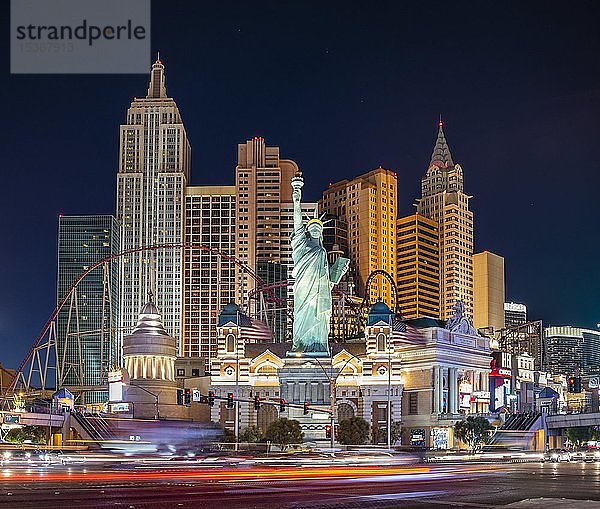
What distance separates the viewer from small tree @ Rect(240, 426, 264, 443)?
124969 millimetres

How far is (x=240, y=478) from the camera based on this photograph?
4547 cm

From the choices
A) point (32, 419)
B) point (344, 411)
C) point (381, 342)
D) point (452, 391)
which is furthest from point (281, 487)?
point (452, 391)

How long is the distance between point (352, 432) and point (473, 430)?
52.1 feet

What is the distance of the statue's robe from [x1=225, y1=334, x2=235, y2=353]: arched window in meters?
11.4

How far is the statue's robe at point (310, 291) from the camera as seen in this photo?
132500 millimetres

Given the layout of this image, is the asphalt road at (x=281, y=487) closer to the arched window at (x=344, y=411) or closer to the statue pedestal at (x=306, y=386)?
the statue pedestal at (x=306, y=386)

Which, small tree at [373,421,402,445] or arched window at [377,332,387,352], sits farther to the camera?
arched window at [377,332,387,352]

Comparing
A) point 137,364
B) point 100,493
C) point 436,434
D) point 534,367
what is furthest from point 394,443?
point 100,493

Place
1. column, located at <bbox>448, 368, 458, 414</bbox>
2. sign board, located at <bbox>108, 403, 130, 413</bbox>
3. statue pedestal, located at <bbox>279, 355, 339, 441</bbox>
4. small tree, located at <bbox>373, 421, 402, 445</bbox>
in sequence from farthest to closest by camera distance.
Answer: column, located at <bbox>448, 368, 458, 414</bbox>, statue pedestal, located at <bbox>279, 355, 339, 441</bbox>, small tree, located at <bbox>373, 421, 402, 445</bbox>, sign board, located at <bbox>108, 403, 130, 413</bbox>

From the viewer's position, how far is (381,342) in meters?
137

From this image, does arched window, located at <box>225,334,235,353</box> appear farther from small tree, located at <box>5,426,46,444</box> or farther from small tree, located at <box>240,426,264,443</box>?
small tree, located at <box>5,426,46,444</box>

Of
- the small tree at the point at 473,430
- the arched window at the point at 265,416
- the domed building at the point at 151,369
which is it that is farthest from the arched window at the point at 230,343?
the small tree at the point at 473,430

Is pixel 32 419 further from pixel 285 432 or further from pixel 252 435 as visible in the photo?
pixel 252 435

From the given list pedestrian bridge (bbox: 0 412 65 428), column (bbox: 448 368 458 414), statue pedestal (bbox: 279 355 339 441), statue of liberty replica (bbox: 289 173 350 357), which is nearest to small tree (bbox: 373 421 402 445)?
statue pedestal (bbox: 279 355 339 441)
